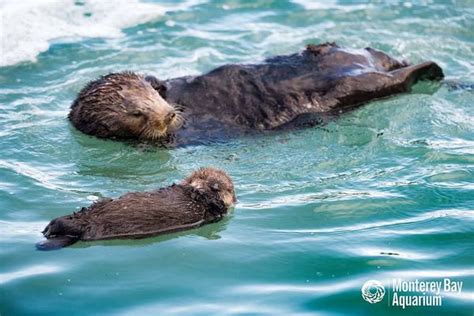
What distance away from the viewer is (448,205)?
22.0 ft

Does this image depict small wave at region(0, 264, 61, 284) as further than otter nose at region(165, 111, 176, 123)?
No

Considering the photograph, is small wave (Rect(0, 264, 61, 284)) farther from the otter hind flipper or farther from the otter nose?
the otter nose

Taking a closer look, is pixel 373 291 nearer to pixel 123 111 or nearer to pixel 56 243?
pixel 56 243

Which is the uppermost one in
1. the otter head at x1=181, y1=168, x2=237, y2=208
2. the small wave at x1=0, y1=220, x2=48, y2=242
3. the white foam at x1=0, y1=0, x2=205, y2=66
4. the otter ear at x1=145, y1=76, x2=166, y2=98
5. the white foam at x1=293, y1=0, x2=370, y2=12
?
the white foam at x1=293, y1=0, x2=370, y2=12

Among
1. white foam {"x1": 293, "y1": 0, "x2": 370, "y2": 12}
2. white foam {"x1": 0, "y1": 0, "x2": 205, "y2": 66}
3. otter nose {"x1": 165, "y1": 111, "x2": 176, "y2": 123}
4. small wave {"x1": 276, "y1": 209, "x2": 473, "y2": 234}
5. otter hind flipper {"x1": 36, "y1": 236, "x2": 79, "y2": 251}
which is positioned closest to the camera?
otter hind flipper {"x1": 36, "y1": 236, "x2": 79, "y2": 251}

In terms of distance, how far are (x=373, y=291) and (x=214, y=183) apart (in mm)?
1696

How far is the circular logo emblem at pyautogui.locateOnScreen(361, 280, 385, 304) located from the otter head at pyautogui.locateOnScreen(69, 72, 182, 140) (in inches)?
120

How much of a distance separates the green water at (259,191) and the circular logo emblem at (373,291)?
1.6 inches

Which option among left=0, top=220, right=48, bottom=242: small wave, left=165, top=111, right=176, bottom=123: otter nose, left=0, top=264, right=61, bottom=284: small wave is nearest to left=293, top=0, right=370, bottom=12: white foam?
left=165, top=111, right=176, bottom=123: otter nose

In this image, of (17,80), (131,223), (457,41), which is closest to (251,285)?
(131,223)

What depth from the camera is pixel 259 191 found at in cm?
703

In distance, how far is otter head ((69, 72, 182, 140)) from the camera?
798 cm

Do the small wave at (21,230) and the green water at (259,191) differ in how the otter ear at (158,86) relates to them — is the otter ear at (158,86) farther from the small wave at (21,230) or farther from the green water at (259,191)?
the small wave at (21,230)

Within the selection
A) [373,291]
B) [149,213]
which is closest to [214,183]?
[149,213]
